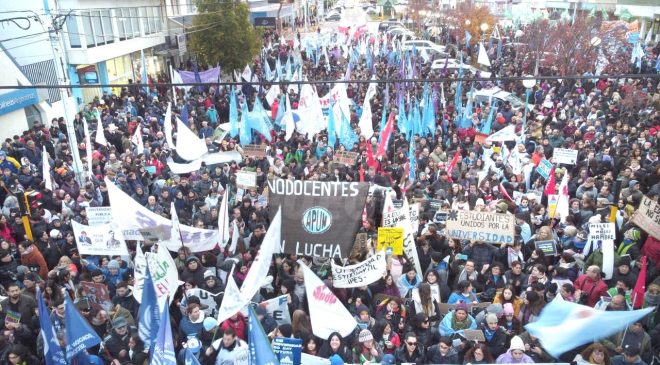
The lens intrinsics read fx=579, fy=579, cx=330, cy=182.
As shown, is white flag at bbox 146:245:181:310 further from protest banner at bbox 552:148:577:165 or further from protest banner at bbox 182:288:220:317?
protest banner at bbox 552:148:577:165

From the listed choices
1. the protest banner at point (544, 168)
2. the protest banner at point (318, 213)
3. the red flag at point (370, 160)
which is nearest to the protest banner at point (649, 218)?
the protest banner at point (544, 168)

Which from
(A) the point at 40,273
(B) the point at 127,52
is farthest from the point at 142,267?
(B) the point at 127,52

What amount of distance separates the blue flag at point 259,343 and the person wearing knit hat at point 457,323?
2.24 m

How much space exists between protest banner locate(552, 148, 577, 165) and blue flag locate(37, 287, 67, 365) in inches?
388

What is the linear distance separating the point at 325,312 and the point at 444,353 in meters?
1.45

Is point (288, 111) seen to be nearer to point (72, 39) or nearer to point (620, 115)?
point (620, 115)

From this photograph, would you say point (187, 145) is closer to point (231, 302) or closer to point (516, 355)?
point (231, 302)

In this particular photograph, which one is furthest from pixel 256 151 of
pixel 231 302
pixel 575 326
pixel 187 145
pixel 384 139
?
pixel 575 326

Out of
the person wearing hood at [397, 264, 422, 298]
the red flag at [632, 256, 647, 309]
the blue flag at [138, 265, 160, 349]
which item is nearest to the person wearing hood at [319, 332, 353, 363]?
the person wearing hood at [397, 264, 422, 298]

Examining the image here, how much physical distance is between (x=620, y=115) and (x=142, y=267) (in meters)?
15.0

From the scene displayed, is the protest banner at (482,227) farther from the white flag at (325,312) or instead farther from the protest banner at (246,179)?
the protest banner at (246,179)

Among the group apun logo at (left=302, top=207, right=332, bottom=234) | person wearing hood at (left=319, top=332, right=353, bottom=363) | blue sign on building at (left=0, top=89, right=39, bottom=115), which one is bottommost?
blue sign on building at (left=0, top=89, right=39, bottom=115)

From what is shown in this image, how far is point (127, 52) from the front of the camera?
2669cm

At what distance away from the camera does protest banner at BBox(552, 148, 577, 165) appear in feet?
39.3
